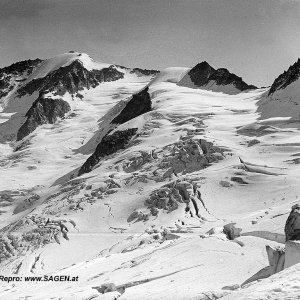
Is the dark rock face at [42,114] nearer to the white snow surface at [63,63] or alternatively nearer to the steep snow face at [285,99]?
the white snow surface at [63,63]

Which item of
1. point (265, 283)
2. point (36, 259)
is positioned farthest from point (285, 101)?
point (265, 283)

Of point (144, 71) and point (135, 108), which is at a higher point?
point (144, 71)

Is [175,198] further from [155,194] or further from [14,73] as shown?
[14,73]

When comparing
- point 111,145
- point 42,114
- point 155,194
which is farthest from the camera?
point 42,114

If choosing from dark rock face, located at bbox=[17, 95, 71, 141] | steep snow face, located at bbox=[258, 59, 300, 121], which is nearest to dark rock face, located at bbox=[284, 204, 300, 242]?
steep snow face, located at bbox=[258, 59, 300, 121]

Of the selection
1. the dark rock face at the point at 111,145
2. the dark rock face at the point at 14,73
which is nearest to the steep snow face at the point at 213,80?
the dark rock face at the point at 111,145

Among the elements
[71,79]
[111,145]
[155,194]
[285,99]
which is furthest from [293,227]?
[71,79]

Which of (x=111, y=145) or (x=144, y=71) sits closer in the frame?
(x=111, y=145)
